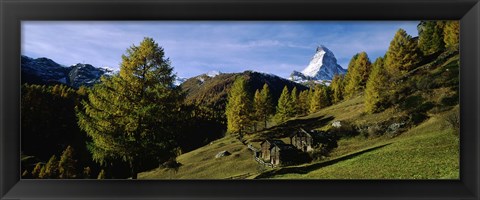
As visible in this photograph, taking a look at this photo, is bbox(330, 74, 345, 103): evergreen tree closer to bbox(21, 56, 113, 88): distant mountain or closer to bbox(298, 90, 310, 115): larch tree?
bbox(298, 90, 310, 115): larch tree

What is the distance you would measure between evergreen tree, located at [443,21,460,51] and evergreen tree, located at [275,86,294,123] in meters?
1.86

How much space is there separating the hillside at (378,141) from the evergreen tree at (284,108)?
3.7 inches

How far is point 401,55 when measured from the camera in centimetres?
470

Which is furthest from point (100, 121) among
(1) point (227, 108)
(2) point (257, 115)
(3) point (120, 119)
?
(2) point (257, 115)

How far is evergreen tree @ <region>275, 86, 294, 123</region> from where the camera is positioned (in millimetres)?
4492

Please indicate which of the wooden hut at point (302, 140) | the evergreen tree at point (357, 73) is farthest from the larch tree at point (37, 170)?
the evergreen tree at point (357, 73)

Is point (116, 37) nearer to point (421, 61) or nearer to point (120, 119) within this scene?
point (120, 119)

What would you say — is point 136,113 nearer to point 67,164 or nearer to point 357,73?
point 67,164

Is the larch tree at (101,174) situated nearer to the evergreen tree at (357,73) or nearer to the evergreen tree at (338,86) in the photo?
the evergreen tree at (338,86)

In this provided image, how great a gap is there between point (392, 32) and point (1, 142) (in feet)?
13.9

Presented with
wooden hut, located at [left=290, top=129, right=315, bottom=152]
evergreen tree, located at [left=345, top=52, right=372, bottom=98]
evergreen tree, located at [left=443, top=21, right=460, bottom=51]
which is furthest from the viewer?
wooden hut, located at [left=290, top=129, right=315, bottom=152]

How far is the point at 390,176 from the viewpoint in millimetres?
3963

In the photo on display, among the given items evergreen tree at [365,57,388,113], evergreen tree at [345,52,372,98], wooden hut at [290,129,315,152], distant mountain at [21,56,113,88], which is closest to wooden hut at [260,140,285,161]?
wooden hut at [290,129,315,152]
